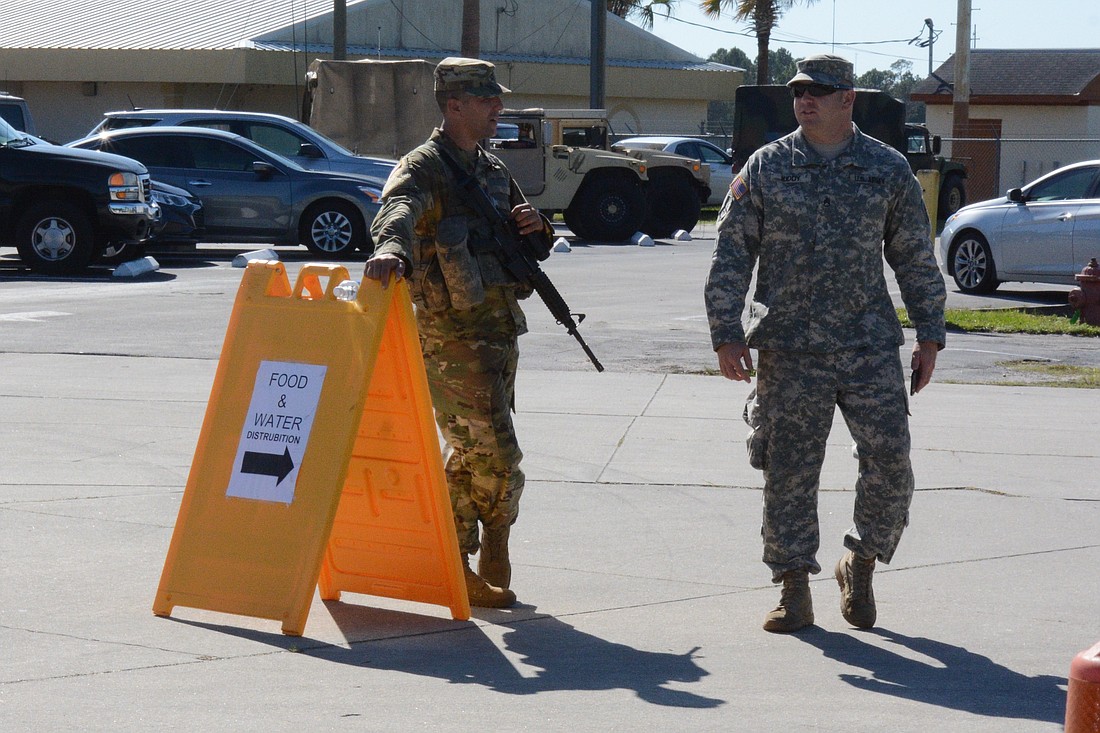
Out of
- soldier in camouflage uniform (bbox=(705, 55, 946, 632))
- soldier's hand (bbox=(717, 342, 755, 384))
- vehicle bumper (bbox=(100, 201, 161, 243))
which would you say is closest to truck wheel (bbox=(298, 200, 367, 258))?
vehicle bumper (bbox=(100, 201, 161, 243))

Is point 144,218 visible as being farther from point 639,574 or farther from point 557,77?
point 557,77

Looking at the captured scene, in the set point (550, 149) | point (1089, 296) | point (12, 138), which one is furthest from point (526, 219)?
point (550, 149)

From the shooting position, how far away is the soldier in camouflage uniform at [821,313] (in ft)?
15.5

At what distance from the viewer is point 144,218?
16.3 metres

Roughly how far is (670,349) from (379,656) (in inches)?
282

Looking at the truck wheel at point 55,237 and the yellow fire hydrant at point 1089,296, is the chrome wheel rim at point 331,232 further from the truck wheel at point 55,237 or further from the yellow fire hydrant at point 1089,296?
the yellow fire hydrant at point 1089,296

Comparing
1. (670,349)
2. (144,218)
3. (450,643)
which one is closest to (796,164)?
(450,643)

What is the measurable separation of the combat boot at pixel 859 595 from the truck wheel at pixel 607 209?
18.6 metres

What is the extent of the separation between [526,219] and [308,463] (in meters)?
1.05

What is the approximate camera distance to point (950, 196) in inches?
1192

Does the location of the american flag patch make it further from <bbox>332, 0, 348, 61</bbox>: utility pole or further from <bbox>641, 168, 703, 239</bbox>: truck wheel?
<bbox>332, 0, 348, 61</bbox>: utility pole

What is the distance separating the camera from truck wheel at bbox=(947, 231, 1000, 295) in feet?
52.4

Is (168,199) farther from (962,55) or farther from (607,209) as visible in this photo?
(962,55)

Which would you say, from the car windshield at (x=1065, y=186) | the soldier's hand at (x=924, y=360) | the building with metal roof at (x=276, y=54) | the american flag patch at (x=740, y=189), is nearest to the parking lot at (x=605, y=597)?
the soldier's hand at (x=924, y=360)
